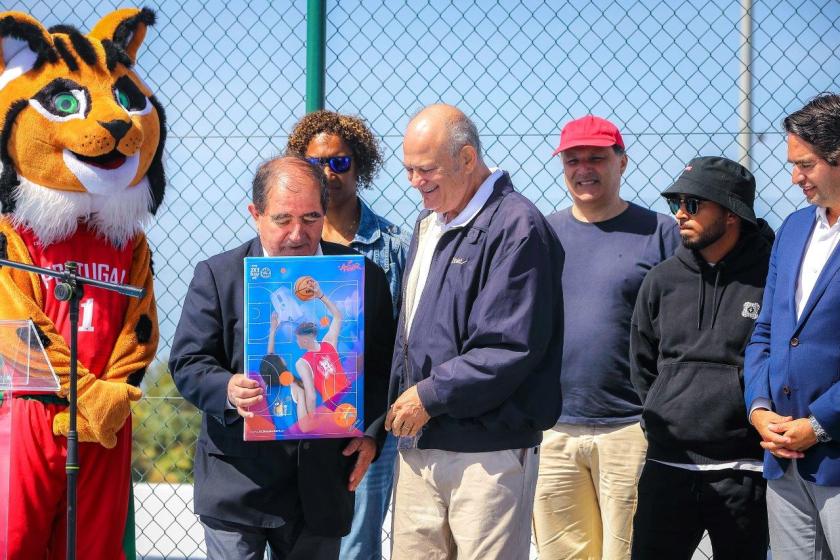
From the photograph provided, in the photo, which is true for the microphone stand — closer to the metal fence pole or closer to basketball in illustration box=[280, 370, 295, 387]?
basketball in illustration box=[280, 370, 295, 387]

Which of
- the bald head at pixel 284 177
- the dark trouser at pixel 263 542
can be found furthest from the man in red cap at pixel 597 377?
the bald head at pixel 284 177

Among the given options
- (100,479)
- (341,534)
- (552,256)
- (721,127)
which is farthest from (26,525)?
(721,127)

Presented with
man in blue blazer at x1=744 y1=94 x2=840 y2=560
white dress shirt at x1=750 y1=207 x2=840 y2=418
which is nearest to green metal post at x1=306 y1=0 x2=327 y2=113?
man in blue blazer at x1=744 y1=94 x2=840 y2=560

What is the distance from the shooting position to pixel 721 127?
463cm

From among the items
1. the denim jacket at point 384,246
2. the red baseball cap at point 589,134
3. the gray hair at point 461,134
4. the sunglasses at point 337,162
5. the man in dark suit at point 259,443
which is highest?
the red baseball cap at point 589,134

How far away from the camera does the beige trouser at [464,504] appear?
309 centimetres

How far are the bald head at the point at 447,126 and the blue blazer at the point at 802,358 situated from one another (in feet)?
3.53

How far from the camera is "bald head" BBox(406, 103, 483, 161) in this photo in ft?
10.6

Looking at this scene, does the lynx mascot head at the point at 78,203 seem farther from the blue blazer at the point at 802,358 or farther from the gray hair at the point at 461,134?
Result: the blue blazer at the point at 802,358

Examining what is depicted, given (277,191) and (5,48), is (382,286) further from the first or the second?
(5,48)

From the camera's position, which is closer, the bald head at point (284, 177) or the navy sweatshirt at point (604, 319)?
the bald head at point (284, 177)

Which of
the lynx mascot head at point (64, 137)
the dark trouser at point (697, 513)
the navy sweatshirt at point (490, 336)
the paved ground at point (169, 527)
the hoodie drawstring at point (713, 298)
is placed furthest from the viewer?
the paved ground at point (169, 527)

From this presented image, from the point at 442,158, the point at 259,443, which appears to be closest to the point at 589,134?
the point at 442,158

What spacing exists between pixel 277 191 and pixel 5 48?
1505mm
